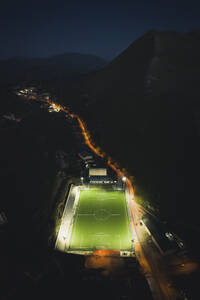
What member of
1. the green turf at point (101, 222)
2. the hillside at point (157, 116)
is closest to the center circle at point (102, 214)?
the green turf at point (101, 222)

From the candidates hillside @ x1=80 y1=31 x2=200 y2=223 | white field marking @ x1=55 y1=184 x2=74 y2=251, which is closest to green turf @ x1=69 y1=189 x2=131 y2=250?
white field marking @ x1=55 y1=184 x2=74 y2=251

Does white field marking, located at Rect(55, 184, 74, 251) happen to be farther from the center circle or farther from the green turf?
the center circle

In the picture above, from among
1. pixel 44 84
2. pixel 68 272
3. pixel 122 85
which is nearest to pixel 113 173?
pixel 68 272

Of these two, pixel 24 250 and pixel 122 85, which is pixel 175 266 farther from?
pixel 122 85

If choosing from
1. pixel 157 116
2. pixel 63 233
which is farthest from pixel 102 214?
pixel 157 116

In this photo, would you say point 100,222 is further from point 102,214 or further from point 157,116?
point 157,116

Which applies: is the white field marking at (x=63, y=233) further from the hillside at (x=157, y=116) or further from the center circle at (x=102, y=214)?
the hillside at (x=157, y=116)
